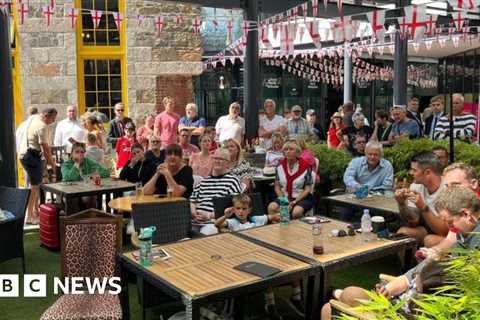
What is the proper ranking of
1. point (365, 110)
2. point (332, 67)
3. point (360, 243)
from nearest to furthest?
point (360, 243)
point (332, 67)
point (365, 110)

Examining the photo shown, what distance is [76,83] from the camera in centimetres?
1084

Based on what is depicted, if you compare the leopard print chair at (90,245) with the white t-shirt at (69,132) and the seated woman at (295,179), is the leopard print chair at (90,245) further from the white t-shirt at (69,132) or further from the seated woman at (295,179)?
the white t-shirt at (69,132)

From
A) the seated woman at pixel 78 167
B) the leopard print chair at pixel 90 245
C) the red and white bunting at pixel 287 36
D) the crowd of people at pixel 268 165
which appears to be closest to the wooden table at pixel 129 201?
the crowd of people at pixel 268 165

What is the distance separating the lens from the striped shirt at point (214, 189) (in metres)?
5.11

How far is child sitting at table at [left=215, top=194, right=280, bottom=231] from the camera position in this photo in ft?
14.5

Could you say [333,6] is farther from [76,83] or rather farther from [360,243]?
[360,243]

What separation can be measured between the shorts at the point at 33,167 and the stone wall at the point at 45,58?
3.81 meters

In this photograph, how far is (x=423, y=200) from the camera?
167 inches

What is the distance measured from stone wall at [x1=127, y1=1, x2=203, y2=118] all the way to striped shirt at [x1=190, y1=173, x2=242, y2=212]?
20.8 ft

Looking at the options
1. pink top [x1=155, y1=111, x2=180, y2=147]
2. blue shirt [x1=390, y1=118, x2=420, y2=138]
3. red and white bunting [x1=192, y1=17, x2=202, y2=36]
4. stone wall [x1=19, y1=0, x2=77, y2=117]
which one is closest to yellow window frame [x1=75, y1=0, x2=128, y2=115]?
stone wall [x1=19, y1=0, x2=77, y2=117]

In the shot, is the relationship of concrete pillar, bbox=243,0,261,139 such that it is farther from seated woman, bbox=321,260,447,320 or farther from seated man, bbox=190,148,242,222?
seated woman, bbox=321,260,447,320

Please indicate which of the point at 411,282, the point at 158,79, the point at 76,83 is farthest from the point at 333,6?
the point at 411,282

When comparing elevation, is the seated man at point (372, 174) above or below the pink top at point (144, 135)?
below

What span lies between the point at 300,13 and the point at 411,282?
8830 mm
